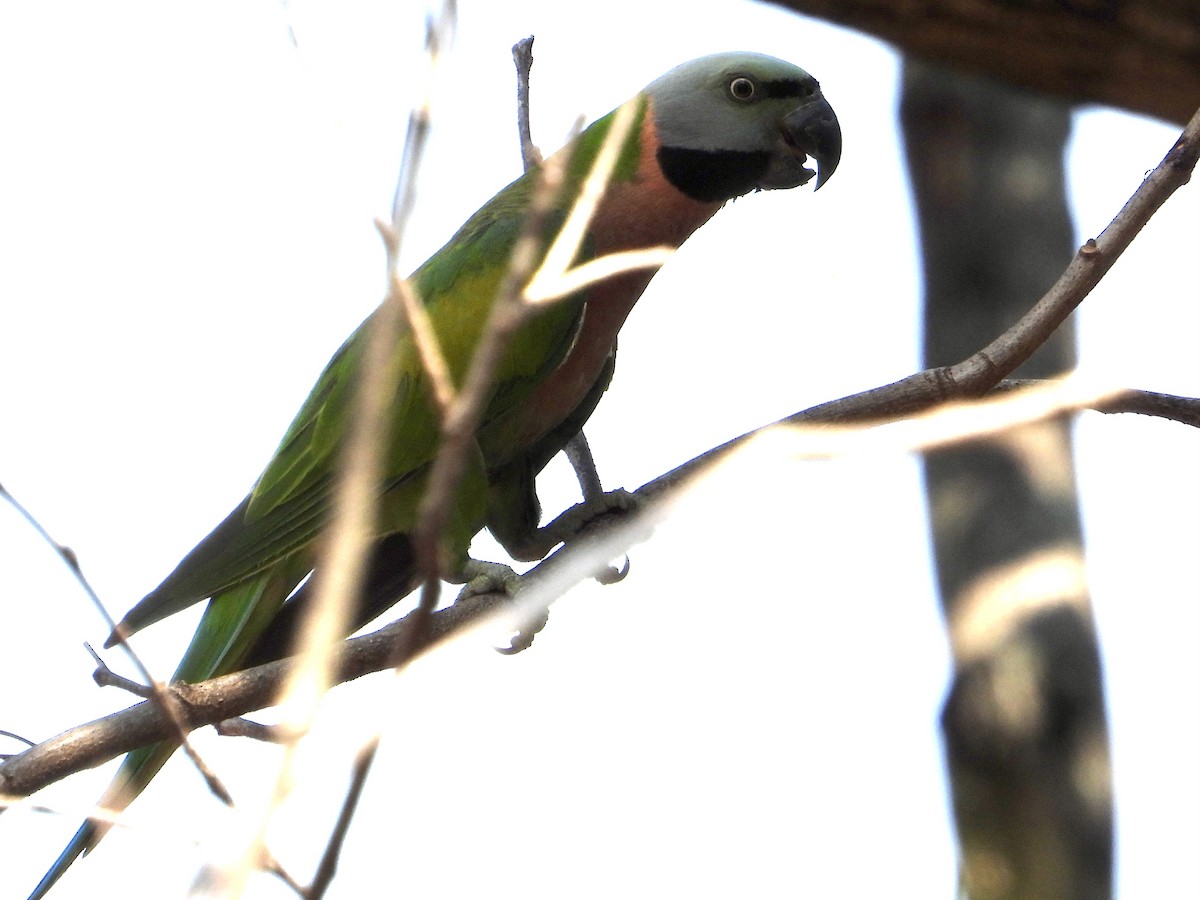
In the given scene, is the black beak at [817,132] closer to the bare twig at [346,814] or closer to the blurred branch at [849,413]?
the blurred branch at [849,413]

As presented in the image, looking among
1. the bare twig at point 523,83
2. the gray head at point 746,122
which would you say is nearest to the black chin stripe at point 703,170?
the gray head at point 746,122

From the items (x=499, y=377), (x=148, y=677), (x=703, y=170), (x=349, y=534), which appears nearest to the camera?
(x=349, y=534)

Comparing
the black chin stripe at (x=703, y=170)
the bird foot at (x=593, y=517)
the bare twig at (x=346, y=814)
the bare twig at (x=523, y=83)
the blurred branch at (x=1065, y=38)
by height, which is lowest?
the bird foot at (x=593, y=517)

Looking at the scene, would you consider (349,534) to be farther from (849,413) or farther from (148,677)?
(849,413)

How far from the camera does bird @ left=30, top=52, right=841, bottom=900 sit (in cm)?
314

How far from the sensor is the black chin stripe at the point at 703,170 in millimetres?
3443

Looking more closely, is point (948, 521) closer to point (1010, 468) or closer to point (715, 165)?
point (1010, 468)

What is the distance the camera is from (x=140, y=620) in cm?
299

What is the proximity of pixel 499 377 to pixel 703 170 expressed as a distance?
0.86 meters

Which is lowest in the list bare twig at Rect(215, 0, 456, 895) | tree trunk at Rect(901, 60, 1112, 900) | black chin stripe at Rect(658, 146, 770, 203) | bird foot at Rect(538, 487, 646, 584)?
tree trunk at Rect(901, 60, 1112, 900)

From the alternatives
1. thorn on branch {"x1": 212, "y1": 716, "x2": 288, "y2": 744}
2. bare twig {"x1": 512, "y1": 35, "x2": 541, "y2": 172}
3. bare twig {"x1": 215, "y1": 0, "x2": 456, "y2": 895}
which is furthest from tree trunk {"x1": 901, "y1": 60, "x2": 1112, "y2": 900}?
bare twig {"x1": 215, "y1": 0, "x2": 456, "y2": 895}

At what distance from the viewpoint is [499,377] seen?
314cm

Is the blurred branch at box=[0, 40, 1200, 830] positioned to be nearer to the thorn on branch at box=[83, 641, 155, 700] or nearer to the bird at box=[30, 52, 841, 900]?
the thorn on branch at box=[83, 641, 155, 700]

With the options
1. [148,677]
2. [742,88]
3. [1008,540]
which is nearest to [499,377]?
[742,88]
